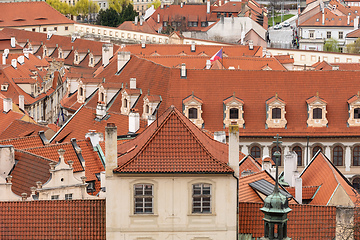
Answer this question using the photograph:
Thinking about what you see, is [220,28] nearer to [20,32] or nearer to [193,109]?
[20,32]

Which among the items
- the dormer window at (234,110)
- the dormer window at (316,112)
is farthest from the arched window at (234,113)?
the dormer window at (316,112)

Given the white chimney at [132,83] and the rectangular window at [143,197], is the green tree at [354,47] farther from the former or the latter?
the rectangular window at [143,197]

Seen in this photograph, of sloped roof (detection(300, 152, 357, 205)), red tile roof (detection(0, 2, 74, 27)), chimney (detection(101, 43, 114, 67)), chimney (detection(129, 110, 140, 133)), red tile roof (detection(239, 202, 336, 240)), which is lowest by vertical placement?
red tile roof (detection(239, 202, 336, 240))

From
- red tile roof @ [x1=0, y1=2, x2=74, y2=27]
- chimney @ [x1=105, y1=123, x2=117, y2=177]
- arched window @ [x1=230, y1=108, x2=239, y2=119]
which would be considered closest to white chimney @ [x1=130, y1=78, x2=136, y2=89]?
arched window @ [x1=230, y1=108, x2=239, y2=119]

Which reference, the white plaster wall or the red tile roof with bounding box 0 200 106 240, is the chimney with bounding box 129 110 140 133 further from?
the white plaster wall

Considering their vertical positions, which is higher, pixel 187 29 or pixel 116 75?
pixel 187 29

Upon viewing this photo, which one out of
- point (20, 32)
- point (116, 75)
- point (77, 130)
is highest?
point (20, 32)

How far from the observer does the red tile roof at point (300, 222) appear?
134ft

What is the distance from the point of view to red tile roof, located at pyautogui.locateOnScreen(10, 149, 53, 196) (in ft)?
165

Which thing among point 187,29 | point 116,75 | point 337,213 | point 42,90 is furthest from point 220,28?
point 337,213

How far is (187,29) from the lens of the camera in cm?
17175

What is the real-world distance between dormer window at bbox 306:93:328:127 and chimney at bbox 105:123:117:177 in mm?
44685

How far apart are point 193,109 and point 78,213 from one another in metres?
43.2

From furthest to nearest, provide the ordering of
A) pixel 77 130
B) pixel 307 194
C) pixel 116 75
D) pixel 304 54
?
pixel 304 54
pixel 116 75
pixel 77 130
pixel 307 194
